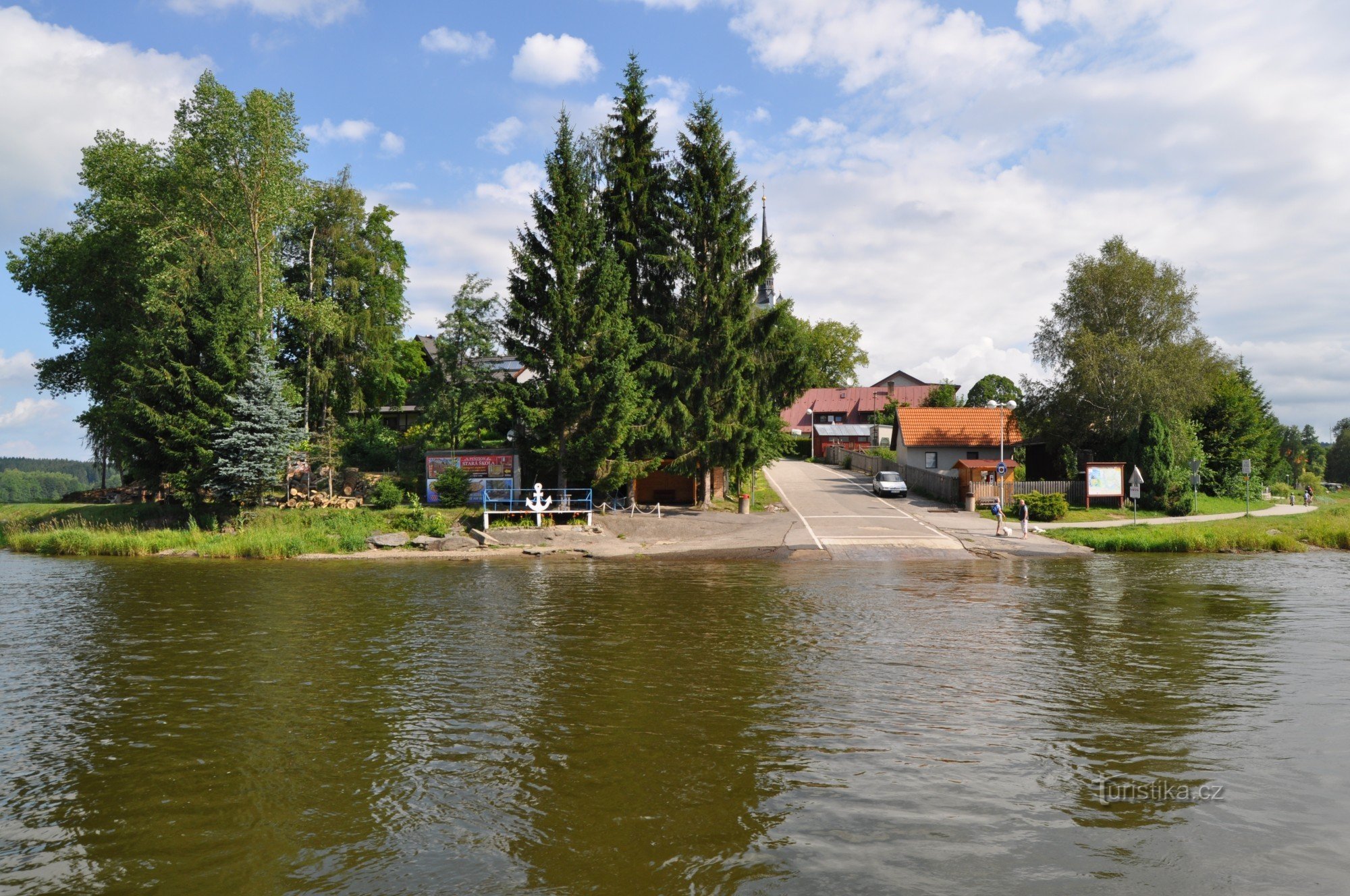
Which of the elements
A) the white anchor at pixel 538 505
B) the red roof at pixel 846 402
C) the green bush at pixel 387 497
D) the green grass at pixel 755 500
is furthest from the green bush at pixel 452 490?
the red roof at pixel 846 402

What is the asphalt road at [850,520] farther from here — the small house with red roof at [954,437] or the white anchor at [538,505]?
the white anchor at [538,505]

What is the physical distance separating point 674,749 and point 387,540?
24586 millimetres

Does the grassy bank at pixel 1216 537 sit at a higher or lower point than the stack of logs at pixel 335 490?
lower

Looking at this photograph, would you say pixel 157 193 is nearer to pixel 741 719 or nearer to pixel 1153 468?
pixel 741 719

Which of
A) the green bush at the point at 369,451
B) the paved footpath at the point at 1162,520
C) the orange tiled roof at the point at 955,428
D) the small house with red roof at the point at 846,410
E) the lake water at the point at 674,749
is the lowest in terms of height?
the lake water at the point at 674,749

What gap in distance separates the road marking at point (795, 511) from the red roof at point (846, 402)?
38.2 metres

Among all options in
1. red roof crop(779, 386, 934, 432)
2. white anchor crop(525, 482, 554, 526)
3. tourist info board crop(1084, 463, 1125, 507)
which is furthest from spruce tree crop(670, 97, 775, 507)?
red roof crop(779, 386, 934, 432)

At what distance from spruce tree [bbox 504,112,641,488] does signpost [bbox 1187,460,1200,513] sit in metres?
27.7

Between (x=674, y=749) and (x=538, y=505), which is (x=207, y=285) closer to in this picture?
(x=538, y=505)

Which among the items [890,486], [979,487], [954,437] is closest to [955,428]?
[954,437]

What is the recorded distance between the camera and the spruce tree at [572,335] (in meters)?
34.6

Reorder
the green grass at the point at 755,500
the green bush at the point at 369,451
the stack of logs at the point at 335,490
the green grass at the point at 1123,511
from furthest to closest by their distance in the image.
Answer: the green bush at the point at 369,451
the green grass at the point at 755,500
the green grass at the point at 1123,511
the stack of logs at the point at 335,490

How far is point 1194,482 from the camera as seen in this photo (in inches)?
1598

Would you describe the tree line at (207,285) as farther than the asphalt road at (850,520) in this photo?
Yes
